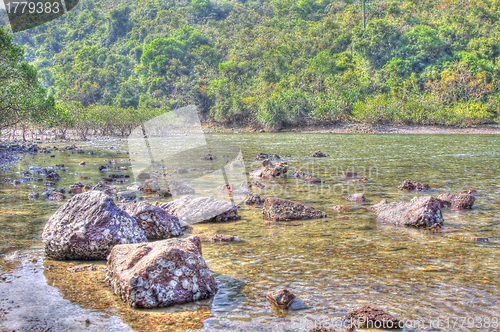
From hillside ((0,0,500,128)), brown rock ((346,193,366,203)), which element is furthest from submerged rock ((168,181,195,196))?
hillside ((0,0,500,128))

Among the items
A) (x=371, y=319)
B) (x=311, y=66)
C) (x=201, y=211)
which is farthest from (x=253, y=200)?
A: (x=311, y=66)

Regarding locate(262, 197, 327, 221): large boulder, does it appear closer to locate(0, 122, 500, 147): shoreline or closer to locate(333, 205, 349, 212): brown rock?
locate(333, 205, 349, 212): brown rock

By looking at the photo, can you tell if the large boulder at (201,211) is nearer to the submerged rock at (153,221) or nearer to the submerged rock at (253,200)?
the submerged rock at (153,221)

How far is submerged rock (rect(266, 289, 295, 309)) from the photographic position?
477 cm

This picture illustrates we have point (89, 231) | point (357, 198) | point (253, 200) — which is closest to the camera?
point (89, 231)

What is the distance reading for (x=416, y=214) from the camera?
8.66 metres

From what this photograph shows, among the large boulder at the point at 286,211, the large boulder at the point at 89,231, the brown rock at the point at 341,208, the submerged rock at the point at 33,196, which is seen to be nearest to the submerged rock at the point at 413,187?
the brown rock at the point at 341,208

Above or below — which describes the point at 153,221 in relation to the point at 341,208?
above

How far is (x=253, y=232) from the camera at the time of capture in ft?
27.1

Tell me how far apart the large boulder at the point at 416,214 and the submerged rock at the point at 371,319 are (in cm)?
463

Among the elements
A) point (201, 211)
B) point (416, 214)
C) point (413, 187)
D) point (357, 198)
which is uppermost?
point (201, 211)

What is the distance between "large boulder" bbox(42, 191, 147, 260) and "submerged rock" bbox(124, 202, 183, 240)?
2.92 ft

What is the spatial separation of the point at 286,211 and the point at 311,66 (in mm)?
70209

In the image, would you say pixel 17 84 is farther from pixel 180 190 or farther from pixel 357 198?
pixel 357 198
